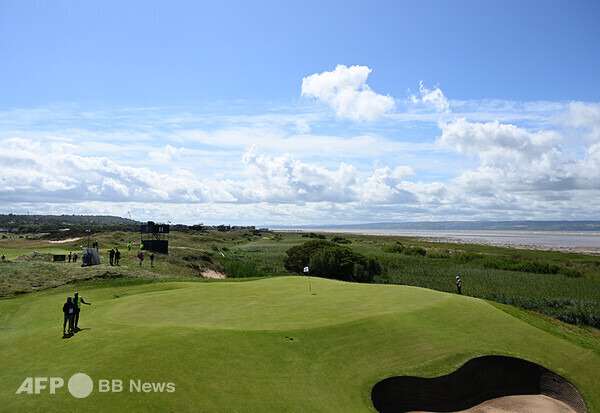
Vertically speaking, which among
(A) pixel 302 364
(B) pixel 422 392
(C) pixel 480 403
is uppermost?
(A) pixel 302 364

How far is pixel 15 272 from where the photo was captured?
37.3 m

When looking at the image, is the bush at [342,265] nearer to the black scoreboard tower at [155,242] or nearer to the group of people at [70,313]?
the black scoreboard tower at [155,242]

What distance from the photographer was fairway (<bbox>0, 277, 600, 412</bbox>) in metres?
11.8

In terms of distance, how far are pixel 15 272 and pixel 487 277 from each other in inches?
2418

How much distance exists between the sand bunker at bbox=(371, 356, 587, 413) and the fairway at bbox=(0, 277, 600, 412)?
1.27 feet

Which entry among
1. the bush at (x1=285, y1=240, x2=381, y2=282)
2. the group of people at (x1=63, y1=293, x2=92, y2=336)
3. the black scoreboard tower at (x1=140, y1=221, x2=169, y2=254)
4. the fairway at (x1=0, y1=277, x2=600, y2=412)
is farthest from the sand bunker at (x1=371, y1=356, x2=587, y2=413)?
the black scoreboard tower at (x1=140, y1=221, x2=169, y2=254)

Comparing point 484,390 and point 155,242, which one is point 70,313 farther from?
point 155,242

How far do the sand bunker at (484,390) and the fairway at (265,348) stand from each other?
39cm

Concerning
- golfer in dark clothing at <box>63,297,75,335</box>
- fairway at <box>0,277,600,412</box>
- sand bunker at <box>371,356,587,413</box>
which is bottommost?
sand bunker at <box>371,356,587,413</box>

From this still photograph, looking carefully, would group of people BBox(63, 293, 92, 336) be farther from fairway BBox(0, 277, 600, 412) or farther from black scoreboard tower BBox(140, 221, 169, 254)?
black scoreboard tower BBox(140, 221, 169, 254)

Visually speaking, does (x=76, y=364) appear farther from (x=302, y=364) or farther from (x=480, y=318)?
(x=480, y=318)

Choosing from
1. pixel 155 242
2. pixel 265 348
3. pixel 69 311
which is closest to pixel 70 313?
pixel 69 311

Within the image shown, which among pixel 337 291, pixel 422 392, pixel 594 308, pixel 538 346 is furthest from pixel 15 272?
pixel 594 308

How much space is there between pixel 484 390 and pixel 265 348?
34.6 feet
